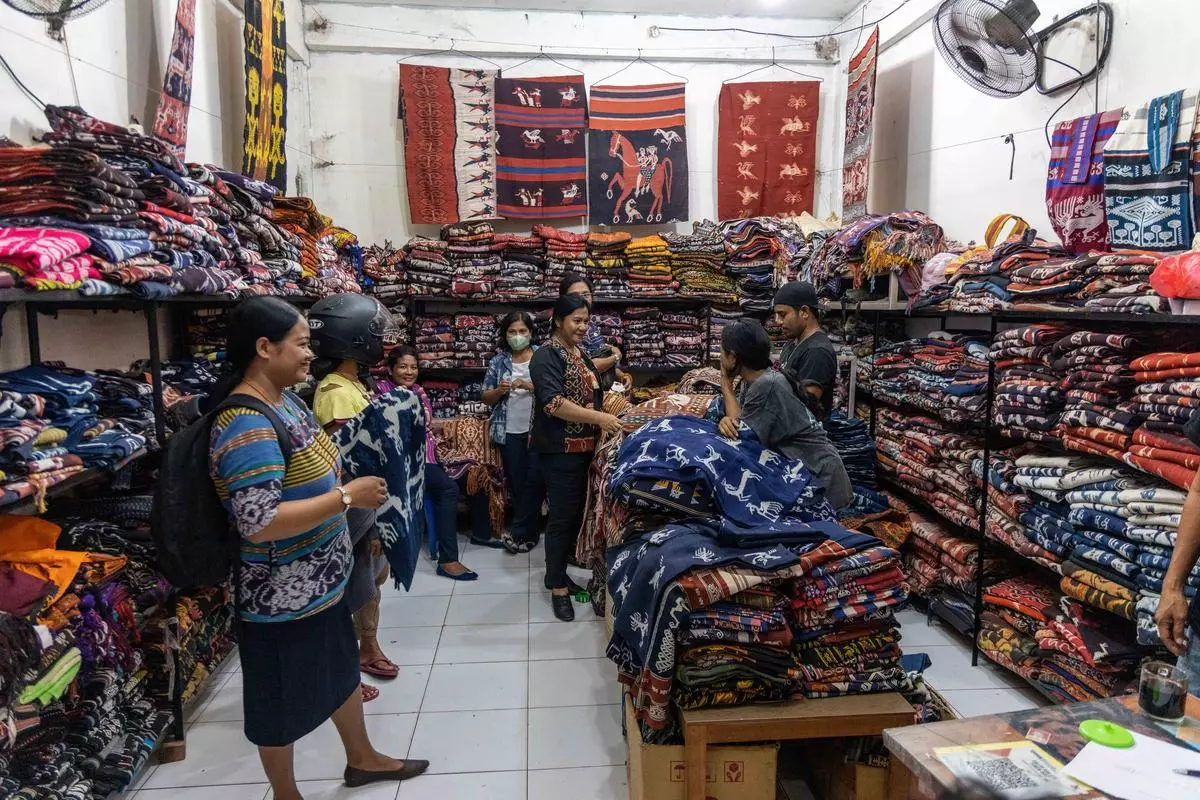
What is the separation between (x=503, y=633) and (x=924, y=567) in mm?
2225

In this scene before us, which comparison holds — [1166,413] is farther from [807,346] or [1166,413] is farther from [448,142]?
[448,142]

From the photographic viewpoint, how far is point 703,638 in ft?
6.43

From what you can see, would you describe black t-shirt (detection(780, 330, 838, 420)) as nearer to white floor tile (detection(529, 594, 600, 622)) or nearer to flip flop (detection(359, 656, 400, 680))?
white floor tile (detection(529, 594, 600, 622))

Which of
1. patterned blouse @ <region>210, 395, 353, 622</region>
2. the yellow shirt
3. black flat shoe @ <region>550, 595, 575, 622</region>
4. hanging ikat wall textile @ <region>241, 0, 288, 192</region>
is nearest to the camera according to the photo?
patterned blouse @ <region>210, 395, 353, 622</region>

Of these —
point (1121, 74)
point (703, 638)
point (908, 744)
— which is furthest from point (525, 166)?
point (908, 744)

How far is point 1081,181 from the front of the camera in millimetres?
3145

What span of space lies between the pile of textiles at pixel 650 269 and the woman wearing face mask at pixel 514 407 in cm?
117

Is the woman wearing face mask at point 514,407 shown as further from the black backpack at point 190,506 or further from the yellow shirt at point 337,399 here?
the black backpack at point 190,506

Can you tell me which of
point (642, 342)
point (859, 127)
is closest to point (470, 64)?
point (642, 342)

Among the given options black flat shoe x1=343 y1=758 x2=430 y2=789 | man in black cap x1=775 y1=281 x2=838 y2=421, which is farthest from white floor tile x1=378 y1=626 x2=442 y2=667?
man in black cap x1=775 y1=281 x2=838 y2=421

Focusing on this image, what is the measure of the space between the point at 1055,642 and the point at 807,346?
1676mm

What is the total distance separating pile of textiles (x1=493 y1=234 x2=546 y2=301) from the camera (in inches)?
225

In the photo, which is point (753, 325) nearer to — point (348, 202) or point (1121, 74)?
point (1121, 74)

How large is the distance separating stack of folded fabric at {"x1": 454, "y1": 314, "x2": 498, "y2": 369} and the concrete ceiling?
2.49 meters
